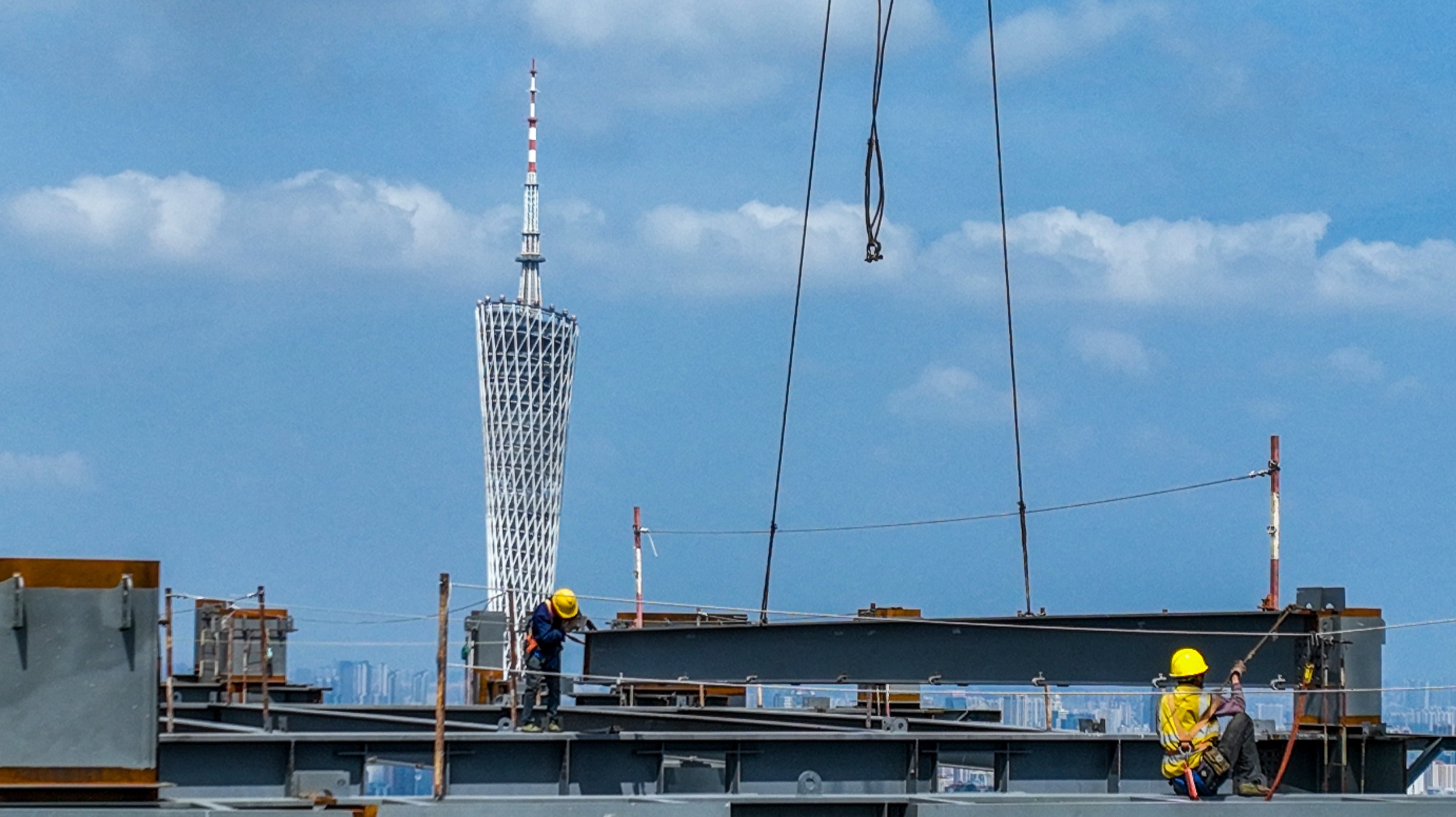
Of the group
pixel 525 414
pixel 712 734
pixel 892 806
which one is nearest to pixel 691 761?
pixel 712 734

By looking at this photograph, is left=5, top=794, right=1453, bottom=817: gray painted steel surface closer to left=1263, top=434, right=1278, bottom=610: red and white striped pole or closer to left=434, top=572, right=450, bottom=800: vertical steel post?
left=434, top=572, right=450, bottom=800: vertical steel post

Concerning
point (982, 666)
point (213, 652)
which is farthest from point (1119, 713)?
point (213, 652)

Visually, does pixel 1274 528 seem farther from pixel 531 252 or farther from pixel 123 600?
pixel 531 252

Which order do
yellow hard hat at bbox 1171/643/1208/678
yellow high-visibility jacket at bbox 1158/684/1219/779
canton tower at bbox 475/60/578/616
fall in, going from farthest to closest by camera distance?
canton tower at bbox 475/60/578/616 < yellow hard hat at bbox 1171/643/1208/678 < yellow high-visibility jacket at bbox 1158/684/1219/779

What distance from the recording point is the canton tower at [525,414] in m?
172

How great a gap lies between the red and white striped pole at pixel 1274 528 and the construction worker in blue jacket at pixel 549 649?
24.4 ft

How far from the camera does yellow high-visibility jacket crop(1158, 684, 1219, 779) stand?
14.8m

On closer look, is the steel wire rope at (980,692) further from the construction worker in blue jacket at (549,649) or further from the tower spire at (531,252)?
the tower spire at (531,252)

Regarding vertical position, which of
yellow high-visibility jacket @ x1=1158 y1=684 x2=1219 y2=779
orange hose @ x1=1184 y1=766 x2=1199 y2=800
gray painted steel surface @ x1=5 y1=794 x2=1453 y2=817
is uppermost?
yellow high-visibility jacket @ x1=1158 y1=684 x2=1219 y2=779

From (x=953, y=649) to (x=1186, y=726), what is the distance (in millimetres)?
7487

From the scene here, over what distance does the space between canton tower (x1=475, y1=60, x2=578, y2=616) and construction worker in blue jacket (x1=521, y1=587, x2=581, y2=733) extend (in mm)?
152048

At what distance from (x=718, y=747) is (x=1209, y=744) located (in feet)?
15.3

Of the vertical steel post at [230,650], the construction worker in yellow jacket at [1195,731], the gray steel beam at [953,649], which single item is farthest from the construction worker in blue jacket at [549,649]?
the vertical steel post at [230,650]

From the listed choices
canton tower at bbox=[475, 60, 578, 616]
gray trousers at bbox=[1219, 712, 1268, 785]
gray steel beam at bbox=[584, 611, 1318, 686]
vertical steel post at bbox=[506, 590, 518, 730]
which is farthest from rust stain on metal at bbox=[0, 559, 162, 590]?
canton tower at bbox=[475, 60, 578, 616]
